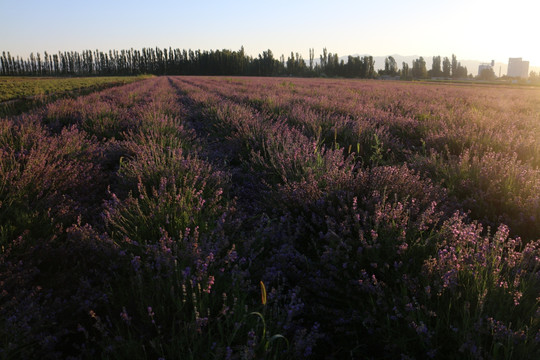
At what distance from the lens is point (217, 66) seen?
90.2m

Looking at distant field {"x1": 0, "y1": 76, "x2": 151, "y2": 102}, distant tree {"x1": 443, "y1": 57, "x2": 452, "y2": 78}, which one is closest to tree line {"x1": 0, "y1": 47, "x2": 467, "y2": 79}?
distant tree {"x1": 443, "y1": 57, "x2": 452, "y2": 78}

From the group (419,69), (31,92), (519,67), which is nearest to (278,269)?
(31,92)

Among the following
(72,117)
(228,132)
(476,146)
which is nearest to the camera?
(476,146)

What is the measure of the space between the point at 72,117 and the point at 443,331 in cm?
775

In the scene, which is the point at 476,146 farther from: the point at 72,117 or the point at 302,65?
the point at 302,65

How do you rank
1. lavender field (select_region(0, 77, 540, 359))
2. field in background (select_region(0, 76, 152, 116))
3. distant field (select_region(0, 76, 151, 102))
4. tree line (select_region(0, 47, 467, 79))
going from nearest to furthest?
lavender field (select_region(0, 77, 540, 359))
field in background (select_region(0, 76, 152, 116))
distant field (select_region(0, 76, 151, 102))
tree line (select_region(0, 47, 467, 79))

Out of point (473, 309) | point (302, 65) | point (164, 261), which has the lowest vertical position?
point (473, 309)

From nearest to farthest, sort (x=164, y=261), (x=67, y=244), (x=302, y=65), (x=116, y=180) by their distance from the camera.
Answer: (x=164, y=261), (x=67, y=244), (x=116, y=180), (x=302, y=65)

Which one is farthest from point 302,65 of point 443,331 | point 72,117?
point 443,331

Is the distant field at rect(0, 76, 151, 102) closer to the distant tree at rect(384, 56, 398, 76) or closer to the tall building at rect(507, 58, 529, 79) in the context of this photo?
the distant tree at rect(384, 56, 398, 76)

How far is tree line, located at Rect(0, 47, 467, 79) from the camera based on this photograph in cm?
8125

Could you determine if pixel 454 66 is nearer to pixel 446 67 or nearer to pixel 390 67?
pixel 446 67

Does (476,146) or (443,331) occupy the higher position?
(476,146)

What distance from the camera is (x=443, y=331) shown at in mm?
1507
